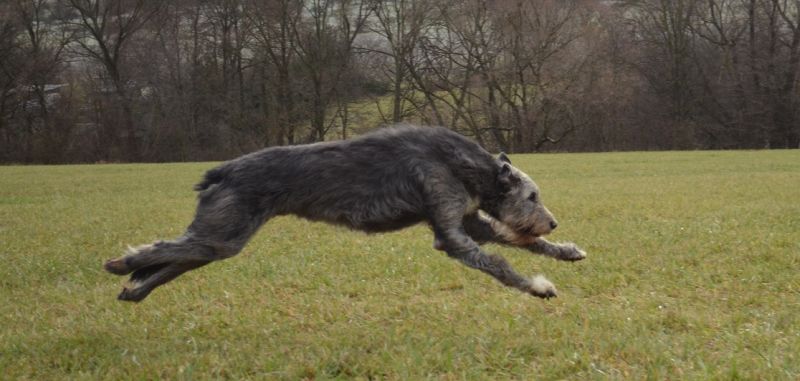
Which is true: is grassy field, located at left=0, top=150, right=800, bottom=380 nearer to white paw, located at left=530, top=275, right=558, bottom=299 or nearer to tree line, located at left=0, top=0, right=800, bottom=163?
white paw, located at left=530, top=275, right=558, bottom=299

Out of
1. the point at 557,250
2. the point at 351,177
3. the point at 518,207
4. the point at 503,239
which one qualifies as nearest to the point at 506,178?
the point at 518,207

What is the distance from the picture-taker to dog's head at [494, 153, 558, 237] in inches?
231

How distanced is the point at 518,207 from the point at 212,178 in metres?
2.22

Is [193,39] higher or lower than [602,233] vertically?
higher

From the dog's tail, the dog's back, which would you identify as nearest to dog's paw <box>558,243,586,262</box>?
the dog's back

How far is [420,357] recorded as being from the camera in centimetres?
467

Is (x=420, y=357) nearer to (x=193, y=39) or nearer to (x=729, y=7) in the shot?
(x=193, y=39)

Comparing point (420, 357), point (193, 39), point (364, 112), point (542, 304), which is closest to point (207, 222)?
point (420, 357)

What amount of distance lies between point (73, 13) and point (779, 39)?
35.2 metres

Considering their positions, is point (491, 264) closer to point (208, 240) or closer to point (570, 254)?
point (570, 254)

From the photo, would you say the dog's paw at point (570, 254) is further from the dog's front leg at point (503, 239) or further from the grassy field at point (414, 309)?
the grassy field at point (414, 309)

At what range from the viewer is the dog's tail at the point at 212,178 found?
535 cm

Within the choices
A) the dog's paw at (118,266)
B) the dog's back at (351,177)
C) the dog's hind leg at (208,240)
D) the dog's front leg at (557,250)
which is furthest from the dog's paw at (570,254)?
the dog's paw at (118,266)

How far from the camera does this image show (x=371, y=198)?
5.47 metres
